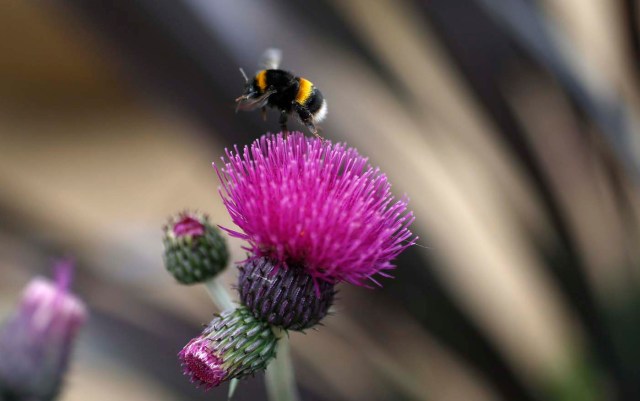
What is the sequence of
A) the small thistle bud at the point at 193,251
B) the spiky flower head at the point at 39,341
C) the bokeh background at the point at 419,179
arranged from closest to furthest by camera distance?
the spiky flower head at the point at 39,341 → the small thistle bud at the point at 193,251 → the bokeh background at the point at 419,179

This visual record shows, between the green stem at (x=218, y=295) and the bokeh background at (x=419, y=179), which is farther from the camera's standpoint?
the bokeh background at (x=419, y=179)

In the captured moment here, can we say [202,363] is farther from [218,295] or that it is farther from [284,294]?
[218,295]

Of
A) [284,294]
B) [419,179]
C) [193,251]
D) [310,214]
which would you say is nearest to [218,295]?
[193,251]

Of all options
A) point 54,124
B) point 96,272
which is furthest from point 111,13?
point 54,124

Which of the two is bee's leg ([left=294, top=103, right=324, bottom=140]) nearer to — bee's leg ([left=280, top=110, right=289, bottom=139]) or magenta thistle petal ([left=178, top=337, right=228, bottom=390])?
bee's leg ([left=280, top=110, right=289, bottom=139])

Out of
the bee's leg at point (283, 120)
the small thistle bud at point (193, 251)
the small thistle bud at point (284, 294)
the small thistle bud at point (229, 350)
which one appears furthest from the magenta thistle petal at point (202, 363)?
the bee's leg at point (283, 120)

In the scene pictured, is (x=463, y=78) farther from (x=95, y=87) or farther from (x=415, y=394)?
(x=95, y=87)

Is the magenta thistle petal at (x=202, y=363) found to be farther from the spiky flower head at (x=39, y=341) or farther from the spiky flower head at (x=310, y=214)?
the spiky flower head at (x=39, y=341)
